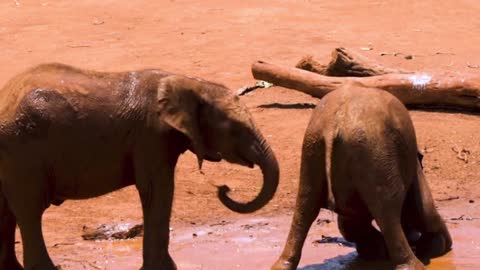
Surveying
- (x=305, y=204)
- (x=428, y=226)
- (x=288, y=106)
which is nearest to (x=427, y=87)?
(x=288, y=106)

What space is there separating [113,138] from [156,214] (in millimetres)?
506

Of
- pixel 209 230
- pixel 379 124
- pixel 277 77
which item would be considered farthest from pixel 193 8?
pixel 379 124

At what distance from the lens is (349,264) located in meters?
8.30

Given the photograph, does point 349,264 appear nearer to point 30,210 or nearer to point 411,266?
point 411,266

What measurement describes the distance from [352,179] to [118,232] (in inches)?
86.2

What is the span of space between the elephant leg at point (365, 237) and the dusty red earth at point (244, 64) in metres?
0.11

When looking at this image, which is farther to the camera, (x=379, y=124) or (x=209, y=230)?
(x=209, y=230)

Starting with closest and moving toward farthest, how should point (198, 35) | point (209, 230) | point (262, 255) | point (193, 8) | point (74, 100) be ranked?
1. point (74, 100)
2. point (262, 255)
3. point (209, 230)
4. point (198, 35)
5. point (193, 8)

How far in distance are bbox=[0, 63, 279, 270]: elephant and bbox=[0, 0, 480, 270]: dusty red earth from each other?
1.15 m

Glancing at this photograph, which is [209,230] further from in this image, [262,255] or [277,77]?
[277,77]

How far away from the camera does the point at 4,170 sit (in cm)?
712

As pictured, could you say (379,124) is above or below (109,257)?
above

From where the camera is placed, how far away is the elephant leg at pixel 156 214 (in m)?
7.18

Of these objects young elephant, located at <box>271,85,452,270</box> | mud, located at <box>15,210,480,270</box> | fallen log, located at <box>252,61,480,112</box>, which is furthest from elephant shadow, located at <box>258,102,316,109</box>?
young elephant, located at <box>271,85,452,270</box>
